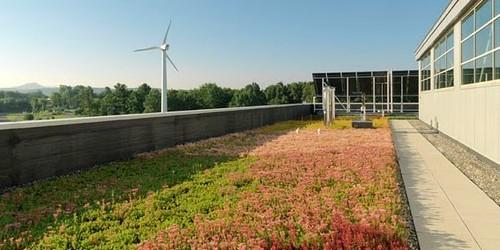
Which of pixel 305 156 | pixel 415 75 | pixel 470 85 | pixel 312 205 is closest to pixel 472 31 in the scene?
pixel 470 85

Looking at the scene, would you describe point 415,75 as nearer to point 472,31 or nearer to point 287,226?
point 472,31

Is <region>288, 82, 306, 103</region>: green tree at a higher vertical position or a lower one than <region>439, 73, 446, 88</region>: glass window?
higher

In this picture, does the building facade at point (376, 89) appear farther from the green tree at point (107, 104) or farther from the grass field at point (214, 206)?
the green tree at point (107, 104)

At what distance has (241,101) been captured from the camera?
93.8 metres

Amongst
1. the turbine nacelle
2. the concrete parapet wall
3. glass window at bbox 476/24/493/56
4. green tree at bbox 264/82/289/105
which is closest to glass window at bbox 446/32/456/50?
glass window at bbox 476/24/493/56

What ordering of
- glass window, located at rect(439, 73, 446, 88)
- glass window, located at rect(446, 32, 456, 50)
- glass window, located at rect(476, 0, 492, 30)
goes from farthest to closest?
glass window, located at rect(439, 73, 446, 88) < glass window, located at rect(446, 32, 456, 50) < glass window, located at rect(476, 0, 492, 30)

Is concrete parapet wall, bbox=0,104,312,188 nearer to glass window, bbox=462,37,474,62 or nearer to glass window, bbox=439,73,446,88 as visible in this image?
glass window, bbox=462,37,474,62

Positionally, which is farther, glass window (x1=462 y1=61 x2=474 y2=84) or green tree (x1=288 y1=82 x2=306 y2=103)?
green tree (x1=288 y1=82 x2=306 y2=103)

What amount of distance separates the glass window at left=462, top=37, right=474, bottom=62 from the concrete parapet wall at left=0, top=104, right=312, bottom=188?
9568mm

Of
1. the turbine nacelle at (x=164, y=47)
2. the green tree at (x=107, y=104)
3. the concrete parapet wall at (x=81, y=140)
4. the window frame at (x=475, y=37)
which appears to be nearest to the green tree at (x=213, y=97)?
the green tree at (x=107, y=104)

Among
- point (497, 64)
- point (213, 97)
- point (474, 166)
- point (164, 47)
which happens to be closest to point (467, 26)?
point (497, 64)

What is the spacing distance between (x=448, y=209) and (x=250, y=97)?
8948 centimetres

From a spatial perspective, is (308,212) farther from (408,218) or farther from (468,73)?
(468,73)

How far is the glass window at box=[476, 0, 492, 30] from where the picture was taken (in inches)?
412
